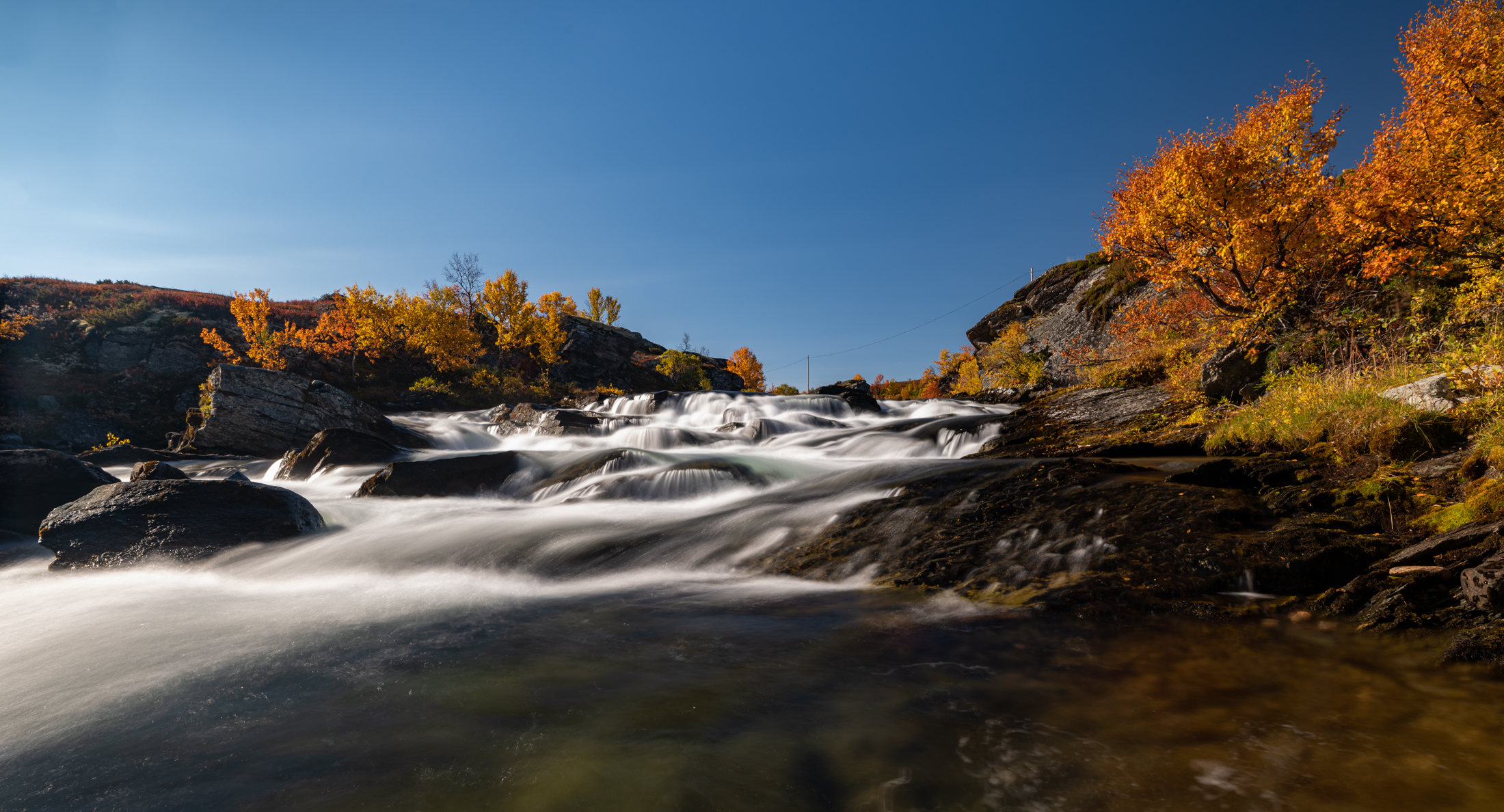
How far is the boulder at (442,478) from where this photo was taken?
433 inches

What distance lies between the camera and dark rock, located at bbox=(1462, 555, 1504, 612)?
3.29 m

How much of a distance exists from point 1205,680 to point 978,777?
5.69ft

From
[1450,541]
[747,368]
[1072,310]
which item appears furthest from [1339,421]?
[747,368]

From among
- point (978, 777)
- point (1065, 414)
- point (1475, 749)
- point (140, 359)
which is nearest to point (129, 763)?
point (978, 777)

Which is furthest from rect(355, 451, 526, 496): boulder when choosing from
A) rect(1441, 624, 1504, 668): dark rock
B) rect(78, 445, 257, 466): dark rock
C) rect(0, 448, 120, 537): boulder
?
rect(1441, 624, 1504, 668): dark rock

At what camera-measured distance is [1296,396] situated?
7336 millimetres

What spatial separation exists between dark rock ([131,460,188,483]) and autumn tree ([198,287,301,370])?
2161 centimetres

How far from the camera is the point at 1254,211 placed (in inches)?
478

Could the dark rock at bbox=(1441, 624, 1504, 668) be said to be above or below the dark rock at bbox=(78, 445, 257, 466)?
below

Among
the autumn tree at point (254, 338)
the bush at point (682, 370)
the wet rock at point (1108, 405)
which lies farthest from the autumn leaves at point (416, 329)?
the wet rock at point (1108, 405)

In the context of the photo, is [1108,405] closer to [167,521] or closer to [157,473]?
[167,521]

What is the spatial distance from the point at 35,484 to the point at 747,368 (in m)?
58.1

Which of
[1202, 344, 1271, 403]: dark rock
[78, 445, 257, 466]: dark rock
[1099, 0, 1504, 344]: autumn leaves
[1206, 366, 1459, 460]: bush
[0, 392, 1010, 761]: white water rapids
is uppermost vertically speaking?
[1099, 0, 1504, 344]: autumn leaves

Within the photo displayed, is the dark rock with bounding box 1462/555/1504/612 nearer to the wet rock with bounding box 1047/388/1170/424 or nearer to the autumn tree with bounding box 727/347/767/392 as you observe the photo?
the wet rock with bounding box 1047/388/1170/424
